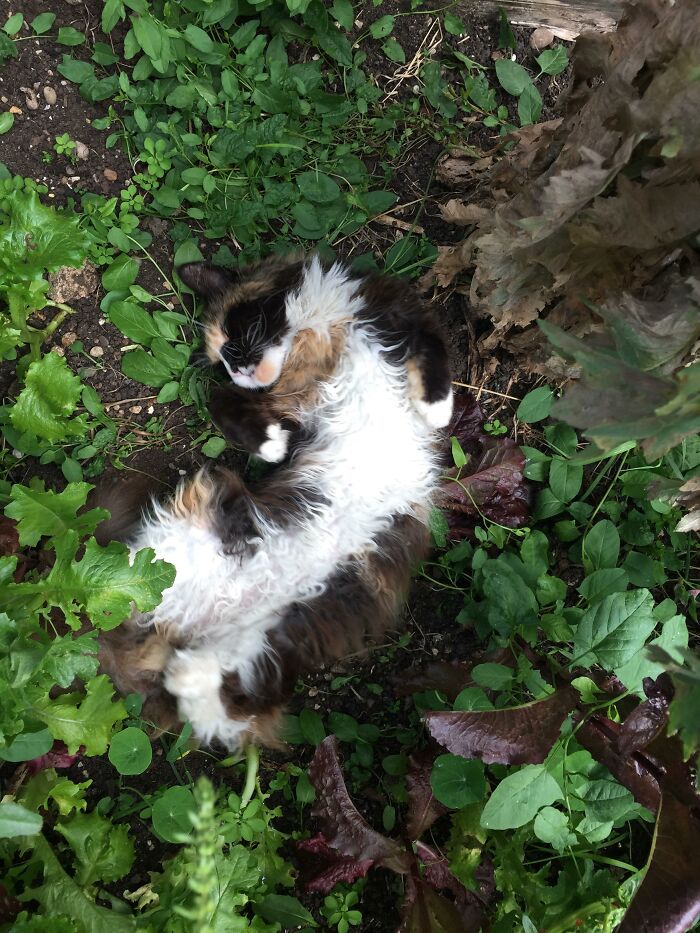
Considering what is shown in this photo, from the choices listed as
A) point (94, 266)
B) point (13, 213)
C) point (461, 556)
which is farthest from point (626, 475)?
point (13, 213)

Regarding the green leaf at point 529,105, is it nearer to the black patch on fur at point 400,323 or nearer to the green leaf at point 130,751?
the black patch on fur at point 400,323

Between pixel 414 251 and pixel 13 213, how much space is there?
1635mm

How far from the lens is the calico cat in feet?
8.87

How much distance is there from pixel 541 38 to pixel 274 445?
7.41 feet

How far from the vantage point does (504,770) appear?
2775 millimetres

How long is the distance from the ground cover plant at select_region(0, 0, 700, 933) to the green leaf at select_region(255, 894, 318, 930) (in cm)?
1

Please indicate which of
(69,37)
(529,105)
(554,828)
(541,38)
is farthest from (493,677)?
(69,37)

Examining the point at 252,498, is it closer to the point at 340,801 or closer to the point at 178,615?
the point at 178,615

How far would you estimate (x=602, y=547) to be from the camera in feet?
9.32

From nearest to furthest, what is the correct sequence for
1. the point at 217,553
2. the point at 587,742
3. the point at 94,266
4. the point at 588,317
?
the point at 587,742 < the point at 588,317 < the point at 217,553 < the point at 94,266

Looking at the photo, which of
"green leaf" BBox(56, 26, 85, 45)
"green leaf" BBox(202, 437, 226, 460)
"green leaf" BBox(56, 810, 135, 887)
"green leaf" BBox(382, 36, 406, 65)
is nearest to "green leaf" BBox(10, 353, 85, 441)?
"green leaf" BBox(202, 437, 226, 460)

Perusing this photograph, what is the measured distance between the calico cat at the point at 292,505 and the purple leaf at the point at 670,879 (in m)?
1.20

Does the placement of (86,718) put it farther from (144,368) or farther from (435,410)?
(435,410)

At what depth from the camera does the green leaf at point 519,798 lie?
87.4 inches
